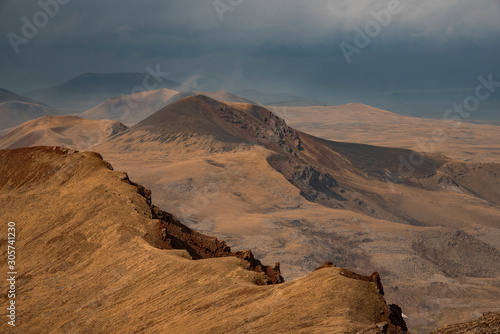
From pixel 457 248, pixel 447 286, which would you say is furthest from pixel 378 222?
pixel 447 286

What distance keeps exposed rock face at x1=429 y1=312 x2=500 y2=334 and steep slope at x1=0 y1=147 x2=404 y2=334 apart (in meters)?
2.32

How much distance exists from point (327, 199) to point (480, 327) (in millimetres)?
99126

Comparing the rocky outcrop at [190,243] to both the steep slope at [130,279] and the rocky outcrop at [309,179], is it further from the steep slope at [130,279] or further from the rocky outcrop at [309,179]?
Answer: the rocky outcrop at [309,179]

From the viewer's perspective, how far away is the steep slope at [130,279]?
66.6ft

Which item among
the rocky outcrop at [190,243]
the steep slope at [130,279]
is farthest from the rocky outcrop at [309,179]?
the steep slope at [130,279]

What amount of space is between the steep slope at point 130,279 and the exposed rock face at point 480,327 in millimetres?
2323

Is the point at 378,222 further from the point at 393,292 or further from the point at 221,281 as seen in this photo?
the point at 221,281

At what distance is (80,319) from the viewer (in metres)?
27.1

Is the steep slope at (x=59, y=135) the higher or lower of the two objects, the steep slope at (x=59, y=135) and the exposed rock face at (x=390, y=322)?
the higher

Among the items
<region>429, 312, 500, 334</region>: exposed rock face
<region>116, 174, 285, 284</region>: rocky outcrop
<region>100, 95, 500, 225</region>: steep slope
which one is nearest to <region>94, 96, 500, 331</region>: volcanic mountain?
<region>100, 95, 500, 225</region>: steep slope

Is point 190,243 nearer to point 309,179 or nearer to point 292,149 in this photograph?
point 309,179

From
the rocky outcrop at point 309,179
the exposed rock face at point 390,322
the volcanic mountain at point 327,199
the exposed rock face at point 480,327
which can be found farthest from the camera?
the rocky outcrop at point 309,179

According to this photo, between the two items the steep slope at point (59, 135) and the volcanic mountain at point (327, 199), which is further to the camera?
the steep slope at point (59, 135)

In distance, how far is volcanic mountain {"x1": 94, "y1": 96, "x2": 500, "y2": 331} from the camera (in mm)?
71438
